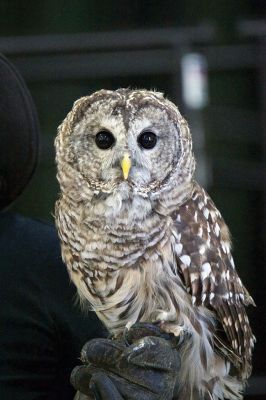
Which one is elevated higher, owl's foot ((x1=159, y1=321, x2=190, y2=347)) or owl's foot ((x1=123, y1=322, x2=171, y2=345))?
owl's foot ((x1=123, y1=322, x2=171, y2=345))

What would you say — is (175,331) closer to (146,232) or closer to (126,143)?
(146,232)

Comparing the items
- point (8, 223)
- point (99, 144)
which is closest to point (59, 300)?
point (8, 223)

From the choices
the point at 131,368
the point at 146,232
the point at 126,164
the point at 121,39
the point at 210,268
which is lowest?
the point at 131,368

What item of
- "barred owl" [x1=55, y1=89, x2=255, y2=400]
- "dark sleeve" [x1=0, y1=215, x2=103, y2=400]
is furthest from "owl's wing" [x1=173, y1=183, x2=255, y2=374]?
"dark sleeve" [x1=0, y1=215, x2=103, y2=400]

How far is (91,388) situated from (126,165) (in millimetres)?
518

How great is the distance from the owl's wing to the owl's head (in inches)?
3.9

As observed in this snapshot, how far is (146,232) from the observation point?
8.91 feet

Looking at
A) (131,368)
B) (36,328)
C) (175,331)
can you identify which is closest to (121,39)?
(36,328)

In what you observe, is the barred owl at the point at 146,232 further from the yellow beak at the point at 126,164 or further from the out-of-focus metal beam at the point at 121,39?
the out-of-focus metal beam at the point at 121,39

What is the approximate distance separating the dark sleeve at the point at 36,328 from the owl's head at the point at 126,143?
1.14 feet

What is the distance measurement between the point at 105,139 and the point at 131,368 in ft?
1.85

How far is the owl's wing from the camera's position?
275 centimetres

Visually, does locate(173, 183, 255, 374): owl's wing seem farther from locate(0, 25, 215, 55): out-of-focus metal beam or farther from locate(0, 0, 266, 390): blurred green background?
locate(0, 25, 215, 55): out-of-focus metal beam

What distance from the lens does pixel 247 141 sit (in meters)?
4.71
